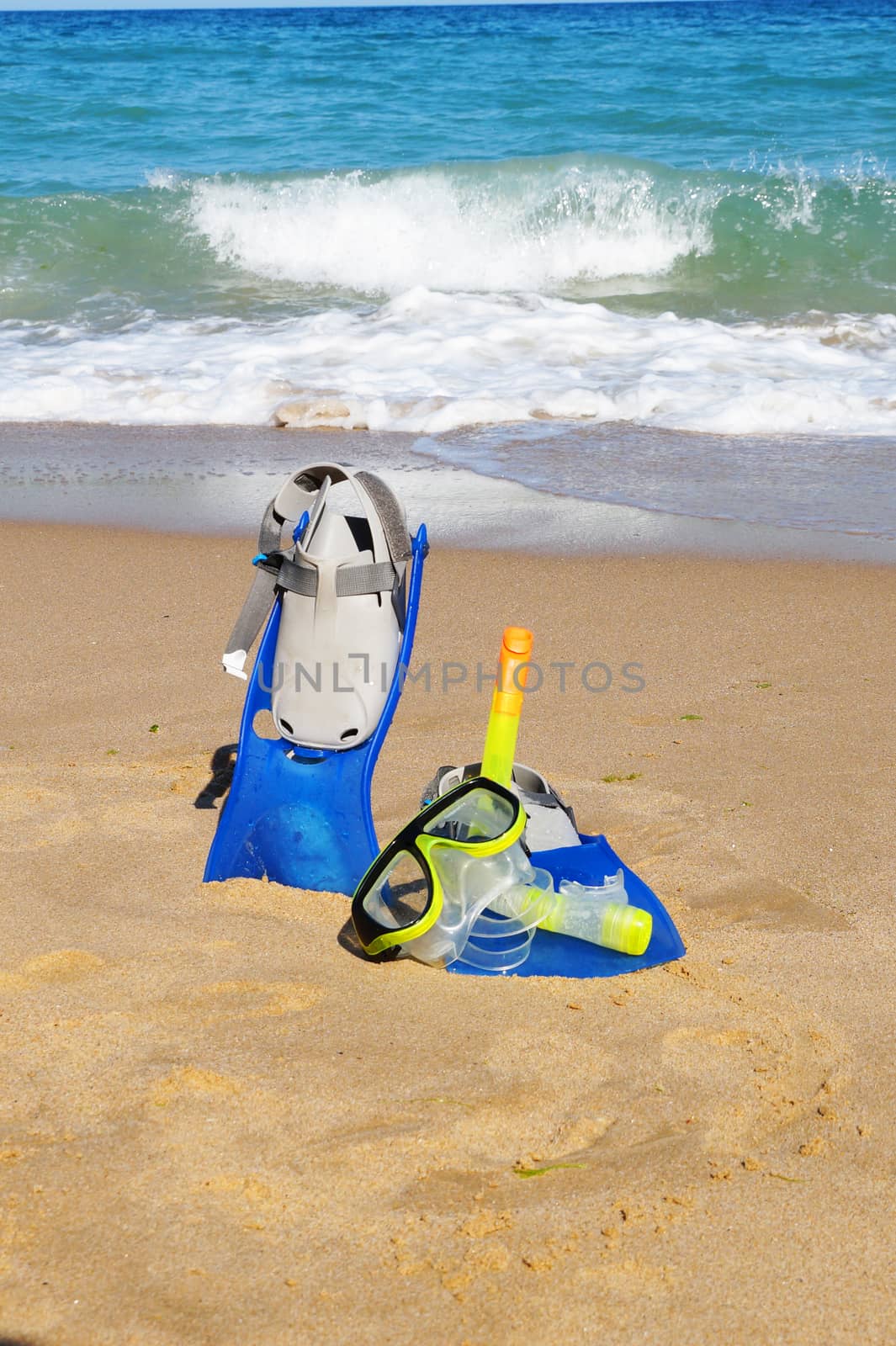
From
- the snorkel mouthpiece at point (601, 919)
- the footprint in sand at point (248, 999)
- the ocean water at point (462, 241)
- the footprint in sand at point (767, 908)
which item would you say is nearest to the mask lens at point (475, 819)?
the snorkel mouthpiece at point (601, 919)

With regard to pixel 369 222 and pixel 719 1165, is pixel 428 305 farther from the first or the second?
pixel 719 1165

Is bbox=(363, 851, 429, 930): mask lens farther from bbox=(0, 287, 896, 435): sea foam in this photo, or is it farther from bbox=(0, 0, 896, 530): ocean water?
bbox=(0, 287, 896, 435): sea foam

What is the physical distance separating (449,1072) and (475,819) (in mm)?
530

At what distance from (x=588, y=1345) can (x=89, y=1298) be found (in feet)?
2.26

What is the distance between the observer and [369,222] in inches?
544

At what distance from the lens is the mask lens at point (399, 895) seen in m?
2.53

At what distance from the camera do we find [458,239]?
44.3 ft

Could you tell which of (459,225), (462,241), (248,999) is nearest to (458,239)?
(462,241)

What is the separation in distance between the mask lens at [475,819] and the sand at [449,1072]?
287 millimetres

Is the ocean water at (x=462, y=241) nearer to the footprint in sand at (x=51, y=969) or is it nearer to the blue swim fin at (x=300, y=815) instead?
the blue swim fin at (x=300, y=815)

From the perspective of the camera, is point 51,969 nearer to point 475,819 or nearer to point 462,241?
point 475,819

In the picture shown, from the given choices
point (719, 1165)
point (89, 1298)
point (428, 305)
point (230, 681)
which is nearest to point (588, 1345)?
point (719, 1165)

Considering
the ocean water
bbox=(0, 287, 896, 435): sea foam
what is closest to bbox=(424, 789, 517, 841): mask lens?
the ocean water

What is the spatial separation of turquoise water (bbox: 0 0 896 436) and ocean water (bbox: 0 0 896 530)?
4 cm
